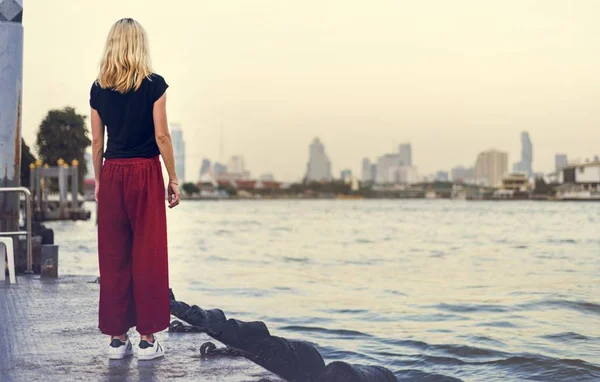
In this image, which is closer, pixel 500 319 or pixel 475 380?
pixel 475 380

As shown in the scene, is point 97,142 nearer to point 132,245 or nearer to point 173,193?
point 173,193

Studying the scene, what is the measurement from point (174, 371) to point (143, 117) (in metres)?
1.77

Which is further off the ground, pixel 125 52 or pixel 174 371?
pixel 125 52

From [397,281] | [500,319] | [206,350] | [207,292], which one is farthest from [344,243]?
[206,350]

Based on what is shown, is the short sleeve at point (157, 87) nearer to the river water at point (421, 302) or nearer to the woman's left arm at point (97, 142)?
the woman's left arm at point (97, 142)

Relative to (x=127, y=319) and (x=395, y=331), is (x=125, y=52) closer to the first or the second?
(x=127, y=319)

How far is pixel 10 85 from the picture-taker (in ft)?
37.5

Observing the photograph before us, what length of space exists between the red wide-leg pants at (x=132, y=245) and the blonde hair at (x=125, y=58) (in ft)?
1.82

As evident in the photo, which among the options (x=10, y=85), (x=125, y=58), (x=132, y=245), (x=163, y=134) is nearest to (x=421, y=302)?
(x=10, y=85)

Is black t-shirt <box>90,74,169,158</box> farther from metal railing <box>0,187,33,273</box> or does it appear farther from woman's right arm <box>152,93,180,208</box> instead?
metal railing <box>0,187,33,273</box>

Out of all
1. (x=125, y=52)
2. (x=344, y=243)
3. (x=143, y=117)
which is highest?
(x=125, y=52)

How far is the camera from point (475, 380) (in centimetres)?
1062

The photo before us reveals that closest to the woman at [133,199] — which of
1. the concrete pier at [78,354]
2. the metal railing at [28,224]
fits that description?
the concrete pier at [78,354]

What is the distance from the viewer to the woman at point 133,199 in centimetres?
584
